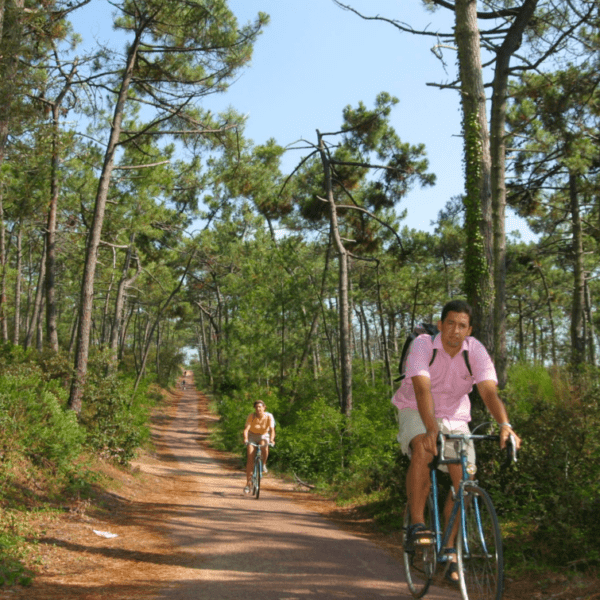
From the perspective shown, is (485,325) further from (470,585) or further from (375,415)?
(375,415)

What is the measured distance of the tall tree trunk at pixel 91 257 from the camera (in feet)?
40.4

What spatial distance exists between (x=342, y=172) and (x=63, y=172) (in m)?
9.01

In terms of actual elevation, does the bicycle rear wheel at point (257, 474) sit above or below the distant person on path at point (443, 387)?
below

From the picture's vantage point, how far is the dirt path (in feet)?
15.9

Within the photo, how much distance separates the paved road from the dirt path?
0.03 ft

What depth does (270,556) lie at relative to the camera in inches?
240

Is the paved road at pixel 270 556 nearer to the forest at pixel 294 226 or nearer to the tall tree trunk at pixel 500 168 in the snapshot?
the forest at pixel 294 226

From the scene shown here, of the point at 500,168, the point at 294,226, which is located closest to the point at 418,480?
the point at 500,168

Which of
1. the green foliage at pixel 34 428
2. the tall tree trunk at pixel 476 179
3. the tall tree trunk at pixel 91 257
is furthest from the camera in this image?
the tall tree trunk at pixel 91 257

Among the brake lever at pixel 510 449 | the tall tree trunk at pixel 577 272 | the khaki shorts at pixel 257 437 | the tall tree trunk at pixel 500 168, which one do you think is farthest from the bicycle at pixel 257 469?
the tall tree trunk at pixel 577 272

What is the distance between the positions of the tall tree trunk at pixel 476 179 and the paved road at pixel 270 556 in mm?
3355

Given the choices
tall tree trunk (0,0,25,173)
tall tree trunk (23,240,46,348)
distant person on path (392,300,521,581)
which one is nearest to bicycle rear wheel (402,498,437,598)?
distant person on path (392,300,521,581)

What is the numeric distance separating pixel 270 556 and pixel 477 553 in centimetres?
306

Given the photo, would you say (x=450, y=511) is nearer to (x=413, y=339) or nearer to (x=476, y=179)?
(x=413, y=339)
